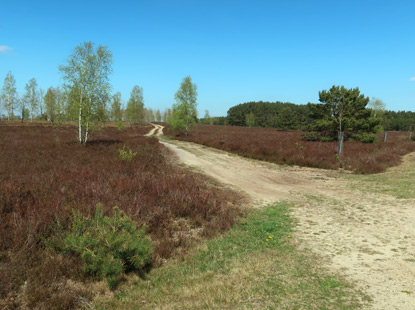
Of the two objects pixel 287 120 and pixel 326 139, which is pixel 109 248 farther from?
pixel 287 120

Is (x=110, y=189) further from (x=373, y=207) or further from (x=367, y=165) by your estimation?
(x=367, y=165)

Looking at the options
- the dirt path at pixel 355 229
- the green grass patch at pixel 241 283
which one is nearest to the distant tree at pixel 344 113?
the dirt path at pixel 355 229

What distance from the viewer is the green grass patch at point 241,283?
315cm

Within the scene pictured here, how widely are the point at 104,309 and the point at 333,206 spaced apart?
6.67 m

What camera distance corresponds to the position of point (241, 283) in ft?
11.7

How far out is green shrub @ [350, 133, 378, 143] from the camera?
23.5 m

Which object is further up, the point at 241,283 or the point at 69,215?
the point at 69,215

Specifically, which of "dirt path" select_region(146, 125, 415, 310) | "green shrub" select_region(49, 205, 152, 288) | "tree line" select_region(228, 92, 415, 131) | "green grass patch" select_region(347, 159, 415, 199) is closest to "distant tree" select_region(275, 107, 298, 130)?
"tree line" select_region(228, 92, 415, 131)

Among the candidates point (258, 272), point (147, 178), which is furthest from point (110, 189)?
point (258, 272)

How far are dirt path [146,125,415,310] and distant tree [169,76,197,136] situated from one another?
83.0 ft

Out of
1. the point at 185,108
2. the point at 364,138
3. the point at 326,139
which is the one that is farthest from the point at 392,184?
the point at 185,108

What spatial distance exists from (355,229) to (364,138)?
21937 millimetres

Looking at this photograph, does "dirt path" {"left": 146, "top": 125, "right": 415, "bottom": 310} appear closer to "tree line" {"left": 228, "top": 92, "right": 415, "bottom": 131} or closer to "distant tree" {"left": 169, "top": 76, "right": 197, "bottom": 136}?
"tree line" {"left": 228, "top": 92, "right": 415, "bottom": 131}

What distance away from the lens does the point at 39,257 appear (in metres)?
3.92
